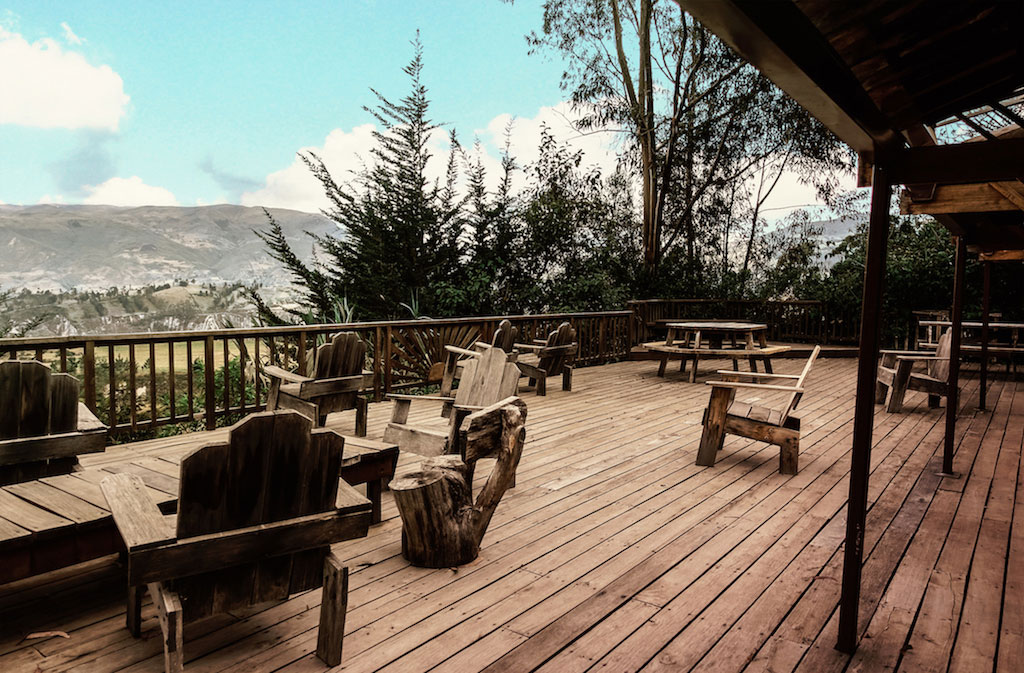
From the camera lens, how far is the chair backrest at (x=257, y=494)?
1.66m

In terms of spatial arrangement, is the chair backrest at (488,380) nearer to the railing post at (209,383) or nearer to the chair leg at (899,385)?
the railing post at (209,383)

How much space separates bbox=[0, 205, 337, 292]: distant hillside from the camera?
1262 cm

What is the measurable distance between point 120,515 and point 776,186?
16279 millimetres

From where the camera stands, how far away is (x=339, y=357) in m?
4.08

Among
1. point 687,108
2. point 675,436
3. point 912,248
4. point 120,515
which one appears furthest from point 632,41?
point 120,515

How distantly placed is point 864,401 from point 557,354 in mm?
4704

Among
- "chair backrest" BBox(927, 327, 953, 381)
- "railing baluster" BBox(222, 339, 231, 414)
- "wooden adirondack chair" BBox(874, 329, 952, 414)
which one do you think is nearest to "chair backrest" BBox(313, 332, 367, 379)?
"railing baluster" BBox(222, 339, 231, 414)

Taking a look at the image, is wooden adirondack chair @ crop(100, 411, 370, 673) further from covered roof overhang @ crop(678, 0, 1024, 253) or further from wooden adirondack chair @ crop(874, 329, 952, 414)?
wooden adirondack chair @ crop(874, 329, 952, 414)

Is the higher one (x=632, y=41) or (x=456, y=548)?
(x=632, y=41)

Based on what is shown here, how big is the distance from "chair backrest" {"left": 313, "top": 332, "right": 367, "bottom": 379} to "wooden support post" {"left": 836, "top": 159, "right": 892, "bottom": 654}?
9.80 feet

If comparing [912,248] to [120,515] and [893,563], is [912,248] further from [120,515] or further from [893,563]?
[120,515]

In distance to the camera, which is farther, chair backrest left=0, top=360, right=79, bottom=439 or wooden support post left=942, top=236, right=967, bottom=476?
wooden support post left=942, top=236, right=967, bottom=476

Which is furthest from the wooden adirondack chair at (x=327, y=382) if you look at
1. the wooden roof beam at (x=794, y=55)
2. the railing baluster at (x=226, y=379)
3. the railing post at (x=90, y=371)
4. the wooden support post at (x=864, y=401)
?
the wooden roof beam at (x=794, y=55)

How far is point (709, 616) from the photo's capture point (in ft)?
7.23
